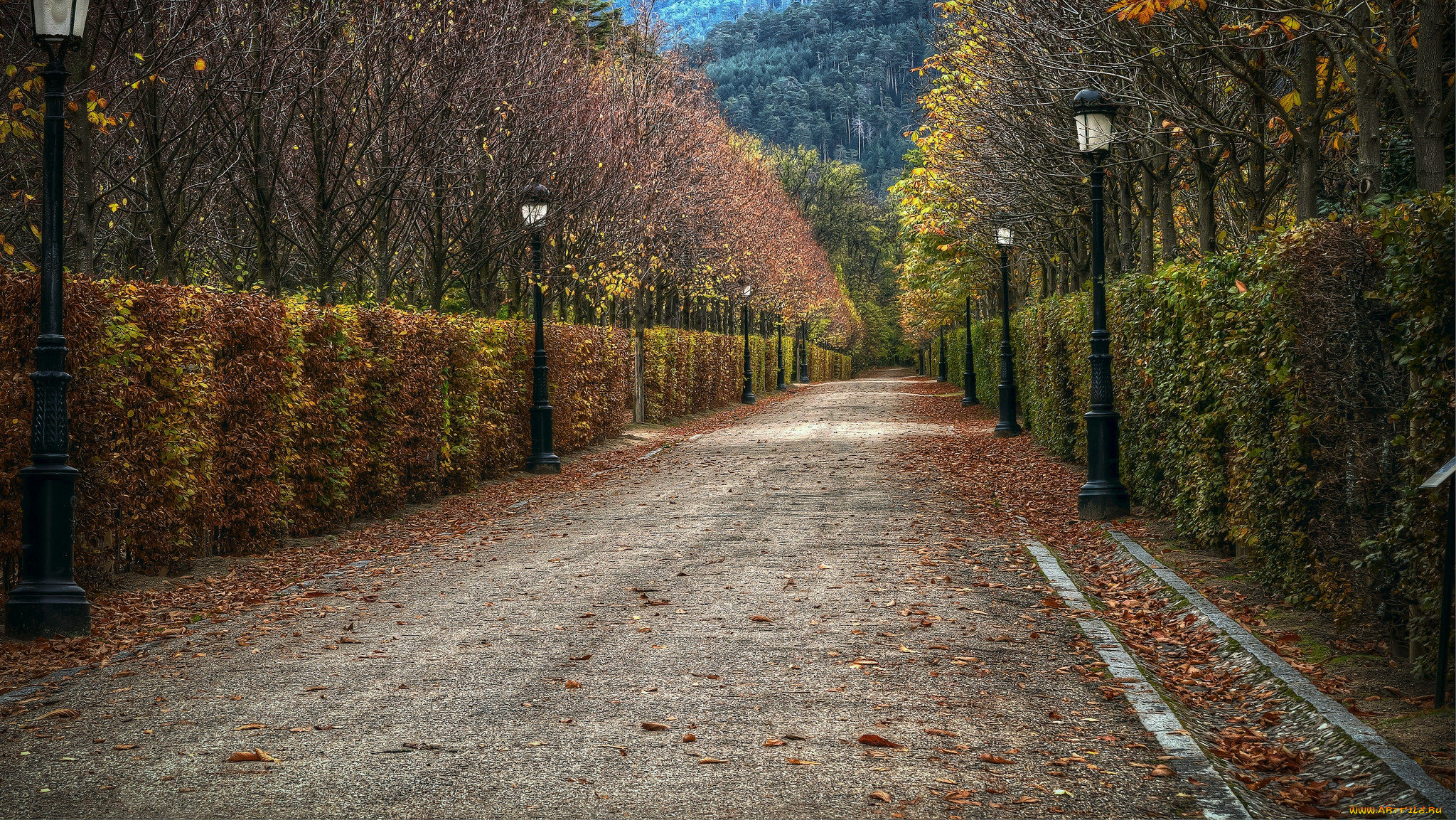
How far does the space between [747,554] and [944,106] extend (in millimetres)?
15973

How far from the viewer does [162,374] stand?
902 cm

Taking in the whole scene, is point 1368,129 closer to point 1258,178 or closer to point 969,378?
point 1258,178

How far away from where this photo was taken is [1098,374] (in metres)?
12.4

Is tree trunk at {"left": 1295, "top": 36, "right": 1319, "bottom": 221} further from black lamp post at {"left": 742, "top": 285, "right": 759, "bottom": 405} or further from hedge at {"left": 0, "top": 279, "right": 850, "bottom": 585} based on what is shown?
black lamp post at {"left": 742, "top": 285, "right": 759, "bottom": 405}

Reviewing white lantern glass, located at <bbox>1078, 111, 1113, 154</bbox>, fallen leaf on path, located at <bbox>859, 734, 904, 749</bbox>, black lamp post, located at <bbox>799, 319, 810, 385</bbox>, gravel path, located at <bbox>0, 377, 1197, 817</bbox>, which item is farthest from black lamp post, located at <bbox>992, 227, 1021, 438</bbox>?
black lamp post, located at <bbox>799, 319, 810, 385</bbox>

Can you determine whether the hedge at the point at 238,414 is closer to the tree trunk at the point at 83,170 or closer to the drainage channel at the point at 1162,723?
the tree trunk at the point at 83,170

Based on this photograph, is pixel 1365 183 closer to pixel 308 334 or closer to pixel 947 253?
pixel 308 334

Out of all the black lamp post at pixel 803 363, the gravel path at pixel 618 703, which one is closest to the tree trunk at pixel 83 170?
the gravel path at pixel 618 703

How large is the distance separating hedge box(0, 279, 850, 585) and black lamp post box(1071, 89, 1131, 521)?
803 cm

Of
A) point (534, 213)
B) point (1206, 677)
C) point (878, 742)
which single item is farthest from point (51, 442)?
point (534, 213)

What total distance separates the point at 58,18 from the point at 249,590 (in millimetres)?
4373

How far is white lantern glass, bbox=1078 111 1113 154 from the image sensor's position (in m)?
11.9


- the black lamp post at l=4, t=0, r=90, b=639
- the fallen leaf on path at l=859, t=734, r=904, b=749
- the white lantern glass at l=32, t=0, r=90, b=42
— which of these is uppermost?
the white lantern glass at l=32, t=0, r=90, b=42

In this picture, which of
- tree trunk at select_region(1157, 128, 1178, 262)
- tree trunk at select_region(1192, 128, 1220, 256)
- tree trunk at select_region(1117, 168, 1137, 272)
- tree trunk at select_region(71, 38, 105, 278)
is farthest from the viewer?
tree trunk at select_region(1117, 168, 1137, 272)
